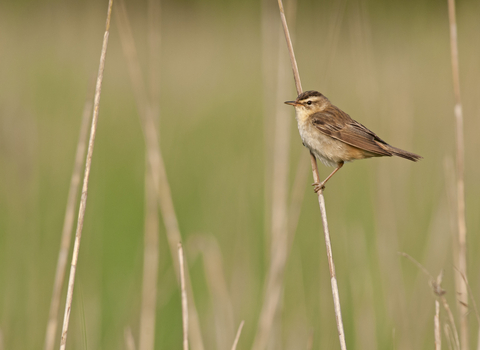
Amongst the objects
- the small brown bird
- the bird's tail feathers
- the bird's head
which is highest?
the bird's head

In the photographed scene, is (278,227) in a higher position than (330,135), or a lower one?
lower

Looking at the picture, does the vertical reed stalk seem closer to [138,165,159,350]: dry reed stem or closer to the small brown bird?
the small brown bird

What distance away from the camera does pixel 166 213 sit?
9.62 ft

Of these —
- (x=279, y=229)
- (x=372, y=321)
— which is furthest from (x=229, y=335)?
(x=372, y=321)

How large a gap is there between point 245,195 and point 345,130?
1267 millimetres

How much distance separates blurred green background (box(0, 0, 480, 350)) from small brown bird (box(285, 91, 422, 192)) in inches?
4.9

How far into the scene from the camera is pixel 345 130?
113 inches

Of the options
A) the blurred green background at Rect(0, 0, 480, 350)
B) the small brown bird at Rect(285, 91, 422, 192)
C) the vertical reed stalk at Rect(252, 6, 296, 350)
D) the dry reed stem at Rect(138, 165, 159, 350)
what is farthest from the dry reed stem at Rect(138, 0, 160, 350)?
the small brown bird at Rect(285, 91, 422, 192)

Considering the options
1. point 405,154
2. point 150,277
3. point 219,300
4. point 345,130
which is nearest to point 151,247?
point 150,277

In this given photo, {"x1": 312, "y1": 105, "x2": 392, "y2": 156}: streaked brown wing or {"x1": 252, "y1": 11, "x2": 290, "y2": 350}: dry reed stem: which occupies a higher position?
{"x1": 312, "y1": 105, "x2": 392, "y2": 156}: streaked brown wing

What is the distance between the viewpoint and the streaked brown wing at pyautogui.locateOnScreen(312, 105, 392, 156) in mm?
2777

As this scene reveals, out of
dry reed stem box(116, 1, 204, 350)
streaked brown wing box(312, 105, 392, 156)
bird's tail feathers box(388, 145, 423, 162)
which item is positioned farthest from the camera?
streaked brown wing box(312, 105, 392, 156)

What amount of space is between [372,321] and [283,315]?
Result: 2.13 feet

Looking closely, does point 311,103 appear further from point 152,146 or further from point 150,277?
point 150,277
